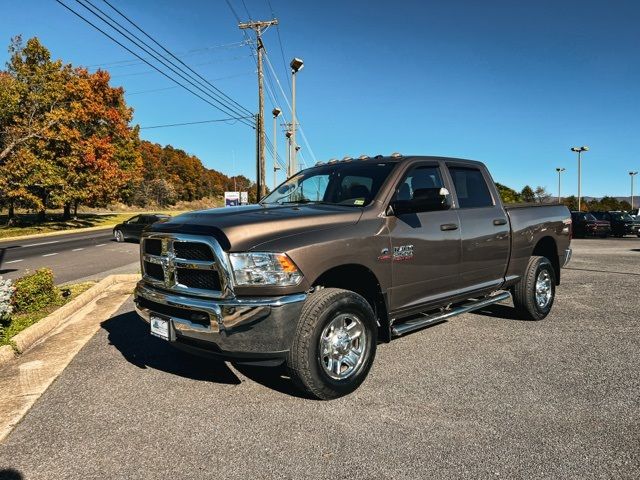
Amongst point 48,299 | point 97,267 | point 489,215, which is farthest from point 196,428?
point 97,267

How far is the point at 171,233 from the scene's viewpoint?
11.6 feet

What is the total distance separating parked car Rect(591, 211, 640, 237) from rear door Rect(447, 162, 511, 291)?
24849 mm

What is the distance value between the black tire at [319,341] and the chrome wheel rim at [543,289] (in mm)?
3339

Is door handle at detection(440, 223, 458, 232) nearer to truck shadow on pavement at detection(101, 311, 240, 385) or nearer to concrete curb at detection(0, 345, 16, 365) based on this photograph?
truck shadow on pavement at detection(101, 311, 240, 385)

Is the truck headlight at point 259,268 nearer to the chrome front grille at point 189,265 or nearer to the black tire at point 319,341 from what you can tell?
the chrome front grille at point 189,265

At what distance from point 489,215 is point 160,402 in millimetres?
3939

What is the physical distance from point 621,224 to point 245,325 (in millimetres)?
29257

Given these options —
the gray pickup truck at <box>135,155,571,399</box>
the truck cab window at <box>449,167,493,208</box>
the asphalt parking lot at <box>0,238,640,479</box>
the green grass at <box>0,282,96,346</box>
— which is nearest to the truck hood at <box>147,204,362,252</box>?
the gray pickup truck at <box>135,155,571,399</box>

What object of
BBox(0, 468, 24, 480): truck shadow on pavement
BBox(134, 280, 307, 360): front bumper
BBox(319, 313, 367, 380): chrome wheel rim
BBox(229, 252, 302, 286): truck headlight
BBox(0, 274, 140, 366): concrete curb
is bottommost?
BBox(0, 468, 24, 480): truck shadow on pavement

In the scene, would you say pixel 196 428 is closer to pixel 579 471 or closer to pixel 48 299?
pixel 579 471

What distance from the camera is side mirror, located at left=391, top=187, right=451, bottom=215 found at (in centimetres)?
383

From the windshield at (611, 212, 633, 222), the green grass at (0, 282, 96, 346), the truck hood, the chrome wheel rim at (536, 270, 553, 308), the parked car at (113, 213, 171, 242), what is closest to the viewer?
the truck hood

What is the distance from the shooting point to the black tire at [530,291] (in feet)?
18.5

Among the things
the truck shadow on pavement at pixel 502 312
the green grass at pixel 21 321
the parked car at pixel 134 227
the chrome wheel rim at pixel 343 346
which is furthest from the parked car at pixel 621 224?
the green grass at pixel 21 321
